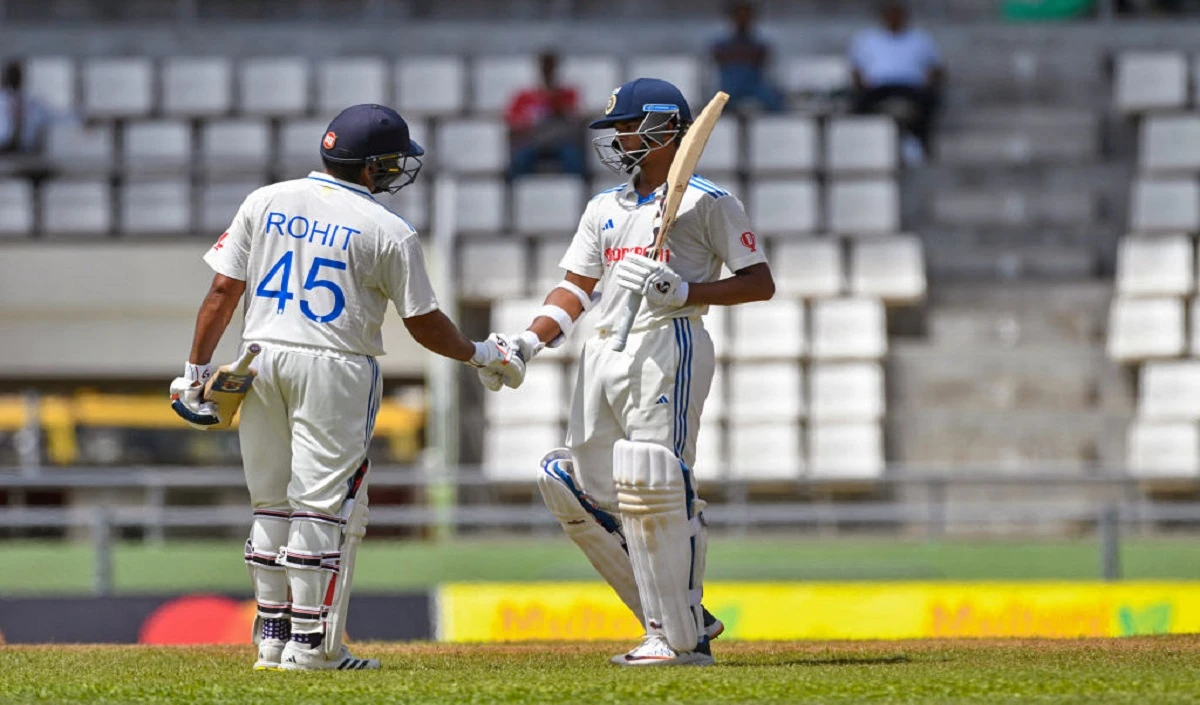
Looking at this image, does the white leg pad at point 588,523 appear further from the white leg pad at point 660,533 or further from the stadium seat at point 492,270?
the stadium seat at point 492,270

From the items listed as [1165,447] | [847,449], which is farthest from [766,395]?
[1165,447]

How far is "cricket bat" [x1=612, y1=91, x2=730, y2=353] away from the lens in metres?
6.30

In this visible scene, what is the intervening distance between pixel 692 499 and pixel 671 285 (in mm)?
705

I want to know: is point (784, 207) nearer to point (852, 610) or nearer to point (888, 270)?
point (888, 270)

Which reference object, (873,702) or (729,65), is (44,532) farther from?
(873,702)

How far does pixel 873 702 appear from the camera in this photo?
509 centimetres

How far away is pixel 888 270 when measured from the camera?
15.6 meters

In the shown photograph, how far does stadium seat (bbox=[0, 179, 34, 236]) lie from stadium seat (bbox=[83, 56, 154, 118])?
73.6 inches

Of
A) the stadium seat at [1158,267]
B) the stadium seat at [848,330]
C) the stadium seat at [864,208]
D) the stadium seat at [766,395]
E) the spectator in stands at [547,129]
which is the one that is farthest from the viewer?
the spectator in stands at [547,129]

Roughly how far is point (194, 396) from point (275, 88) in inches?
460

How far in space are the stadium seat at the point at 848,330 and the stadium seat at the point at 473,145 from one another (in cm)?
316

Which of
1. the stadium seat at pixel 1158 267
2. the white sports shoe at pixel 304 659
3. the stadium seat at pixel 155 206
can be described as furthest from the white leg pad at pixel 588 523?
the stadium seat at pixel 155 206

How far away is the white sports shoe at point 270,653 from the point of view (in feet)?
20.8

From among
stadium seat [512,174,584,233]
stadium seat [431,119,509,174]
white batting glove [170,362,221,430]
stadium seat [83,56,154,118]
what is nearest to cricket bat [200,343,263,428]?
white batting glove [170,362,221,430]
